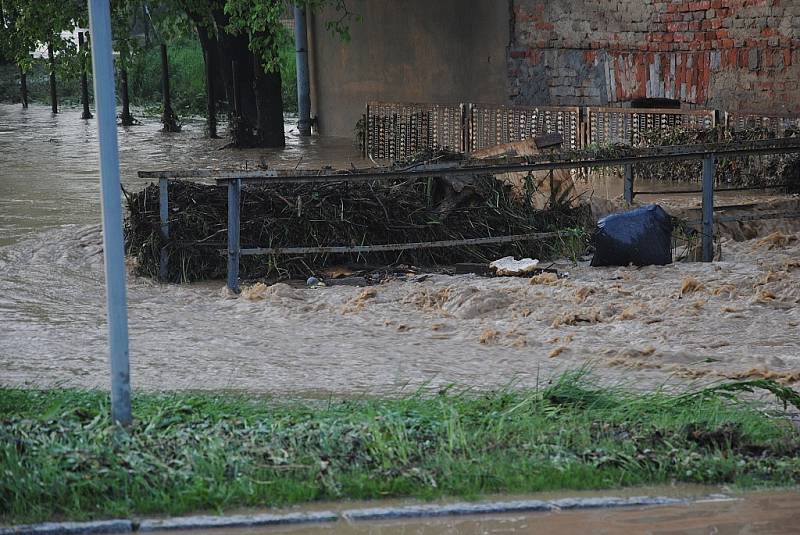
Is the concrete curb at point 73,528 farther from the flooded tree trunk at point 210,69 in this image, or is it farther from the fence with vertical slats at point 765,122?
the flooded tree trunk at point 210,69

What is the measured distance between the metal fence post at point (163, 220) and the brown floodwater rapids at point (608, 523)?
6.35m

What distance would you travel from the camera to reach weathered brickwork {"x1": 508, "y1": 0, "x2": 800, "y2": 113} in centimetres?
1502

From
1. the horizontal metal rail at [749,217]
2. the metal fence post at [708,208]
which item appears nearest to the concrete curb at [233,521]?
the metal fence post at [708,208]

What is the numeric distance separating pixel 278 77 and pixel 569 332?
15948 mm

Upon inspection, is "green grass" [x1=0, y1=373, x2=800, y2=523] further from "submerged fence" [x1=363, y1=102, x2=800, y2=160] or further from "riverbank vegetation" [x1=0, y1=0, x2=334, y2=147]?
"riverbank vegetation" [x1=0, y1=0, x2=334, y2=147]

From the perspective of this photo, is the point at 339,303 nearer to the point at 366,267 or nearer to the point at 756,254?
the point at 366,267

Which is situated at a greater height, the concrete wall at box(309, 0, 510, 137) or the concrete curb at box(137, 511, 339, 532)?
the concrete wall at box(309, 0, 510, 137)

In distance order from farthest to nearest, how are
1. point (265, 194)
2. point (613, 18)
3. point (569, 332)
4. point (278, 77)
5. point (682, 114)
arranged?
1. point (278, 77)
2. point (613, 18)
3. point (682, 114)
4. point (265, 194)
5. point (569, 332)

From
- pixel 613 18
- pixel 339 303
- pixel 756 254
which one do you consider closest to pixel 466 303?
pixel 339 303

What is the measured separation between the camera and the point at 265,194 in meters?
→ 10.5

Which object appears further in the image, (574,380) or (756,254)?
(756,254)

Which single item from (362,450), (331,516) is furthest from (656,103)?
(331,516)

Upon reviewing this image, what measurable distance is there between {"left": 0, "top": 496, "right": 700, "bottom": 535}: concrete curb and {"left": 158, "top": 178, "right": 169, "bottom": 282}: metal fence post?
6.22 m

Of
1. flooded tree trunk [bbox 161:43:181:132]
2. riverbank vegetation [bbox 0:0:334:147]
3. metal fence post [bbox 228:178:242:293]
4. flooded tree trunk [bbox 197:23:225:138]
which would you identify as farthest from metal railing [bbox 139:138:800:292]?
flooded tree trunk [bbox 161:43:181:132]
